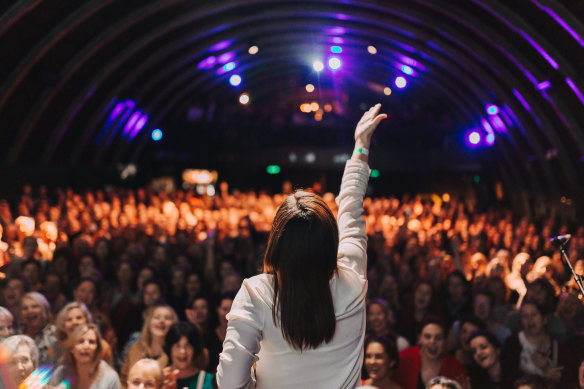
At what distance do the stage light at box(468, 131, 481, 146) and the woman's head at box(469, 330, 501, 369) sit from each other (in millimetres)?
25966

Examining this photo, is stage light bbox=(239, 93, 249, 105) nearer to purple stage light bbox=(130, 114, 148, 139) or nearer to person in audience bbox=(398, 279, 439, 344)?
purple stage light bbox=(130, 114, 148, 139)

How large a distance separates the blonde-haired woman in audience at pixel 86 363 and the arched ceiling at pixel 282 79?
10107 mm

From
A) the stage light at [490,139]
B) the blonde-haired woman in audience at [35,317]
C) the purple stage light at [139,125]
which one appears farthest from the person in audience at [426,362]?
the purple stage light at [139,125]

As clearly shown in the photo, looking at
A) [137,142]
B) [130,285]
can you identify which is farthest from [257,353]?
[137,142]

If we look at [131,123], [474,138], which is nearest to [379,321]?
[131,123]

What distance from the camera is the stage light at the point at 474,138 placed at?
31516 mm

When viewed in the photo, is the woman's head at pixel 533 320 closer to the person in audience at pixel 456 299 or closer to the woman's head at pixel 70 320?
the person in audience at pixel 456 299

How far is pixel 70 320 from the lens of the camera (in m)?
6.43

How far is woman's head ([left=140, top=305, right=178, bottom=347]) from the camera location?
6770mm

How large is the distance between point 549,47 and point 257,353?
1462cm

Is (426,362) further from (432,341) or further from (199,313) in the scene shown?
(199,313)

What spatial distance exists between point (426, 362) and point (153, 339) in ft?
8.53

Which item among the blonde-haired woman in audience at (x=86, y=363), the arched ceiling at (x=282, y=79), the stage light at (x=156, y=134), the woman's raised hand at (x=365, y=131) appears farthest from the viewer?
the stage light at (x=156, y=134)

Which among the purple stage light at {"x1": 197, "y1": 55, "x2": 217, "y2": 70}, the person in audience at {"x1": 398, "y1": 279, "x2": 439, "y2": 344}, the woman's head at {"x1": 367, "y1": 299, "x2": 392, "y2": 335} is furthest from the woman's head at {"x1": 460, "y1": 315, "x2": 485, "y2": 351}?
the purple stage light at {"x1": 197, "y1": 55, "x2": 217, "y2": 70}
